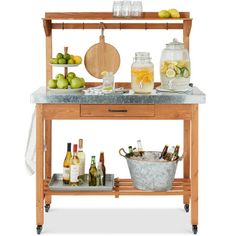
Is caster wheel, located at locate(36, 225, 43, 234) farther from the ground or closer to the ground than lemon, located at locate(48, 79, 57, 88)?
closer to the ground

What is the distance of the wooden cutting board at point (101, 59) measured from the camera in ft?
22.0

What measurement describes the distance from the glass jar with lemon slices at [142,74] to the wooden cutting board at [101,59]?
0.32 meters

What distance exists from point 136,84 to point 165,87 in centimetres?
29

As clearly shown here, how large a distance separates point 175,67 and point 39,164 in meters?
1.39

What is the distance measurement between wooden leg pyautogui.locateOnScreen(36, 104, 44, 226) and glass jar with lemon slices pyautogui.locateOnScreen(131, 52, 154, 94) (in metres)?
0.80

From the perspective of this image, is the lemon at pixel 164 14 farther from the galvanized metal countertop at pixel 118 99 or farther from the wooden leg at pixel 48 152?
the wooden leg at pixel 48 152

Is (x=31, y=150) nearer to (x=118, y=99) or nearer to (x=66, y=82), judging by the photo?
(x=66, y=82)

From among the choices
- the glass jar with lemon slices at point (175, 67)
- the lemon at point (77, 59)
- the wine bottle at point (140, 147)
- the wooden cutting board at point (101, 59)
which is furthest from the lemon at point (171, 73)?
the lemon at point (77, 59)

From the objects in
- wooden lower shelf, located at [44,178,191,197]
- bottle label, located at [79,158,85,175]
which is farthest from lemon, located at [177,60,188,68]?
bottle label, located at [79,158,85,175]

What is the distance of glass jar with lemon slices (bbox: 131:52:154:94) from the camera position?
6269mm

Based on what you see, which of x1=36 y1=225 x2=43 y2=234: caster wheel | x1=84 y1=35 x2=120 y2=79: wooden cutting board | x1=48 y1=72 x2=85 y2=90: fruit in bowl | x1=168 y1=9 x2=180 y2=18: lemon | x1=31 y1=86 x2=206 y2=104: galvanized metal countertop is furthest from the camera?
→ x1=84 y1=35 x2=120 y2=79: wooden cutting board

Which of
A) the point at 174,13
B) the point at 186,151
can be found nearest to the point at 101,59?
the point at 174,13

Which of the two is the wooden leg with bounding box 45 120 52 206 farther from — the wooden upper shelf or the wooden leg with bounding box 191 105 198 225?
the wooden leg with bounding box 191 105 198 225

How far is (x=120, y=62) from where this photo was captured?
6727 mm
